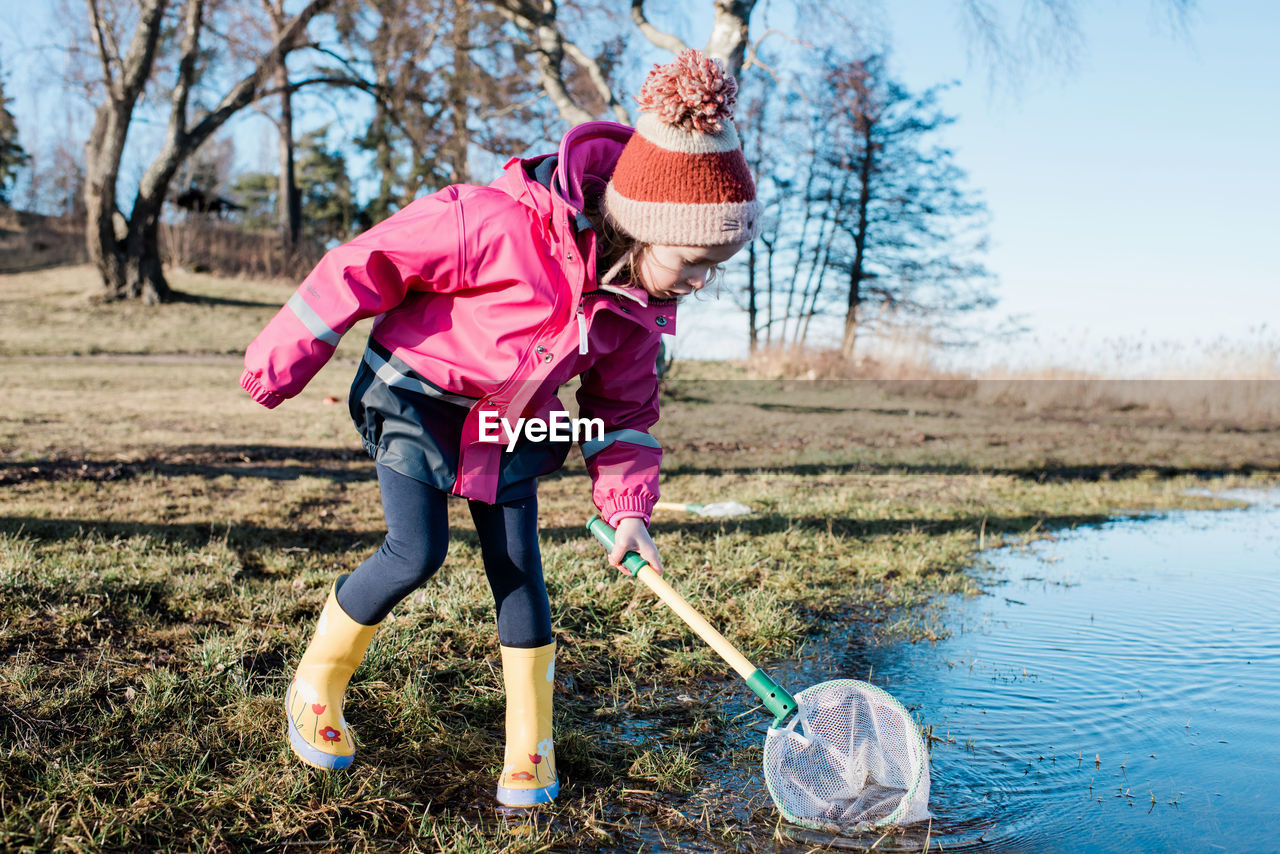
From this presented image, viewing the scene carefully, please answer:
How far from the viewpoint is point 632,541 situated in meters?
2.29

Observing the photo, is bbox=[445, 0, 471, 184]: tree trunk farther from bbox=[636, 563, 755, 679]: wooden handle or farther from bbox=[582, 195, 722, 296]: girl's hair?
bbox=[636, 563, 755, 679]: wooden handle

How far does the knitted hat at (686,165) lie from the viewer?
193 cm

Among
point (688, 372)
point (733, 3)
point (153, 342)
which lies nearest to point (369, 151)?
point (153, 342)

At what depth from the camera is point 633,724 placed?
2.53 m

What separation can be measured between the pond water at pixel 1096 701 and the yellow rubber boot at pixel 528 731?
76cm

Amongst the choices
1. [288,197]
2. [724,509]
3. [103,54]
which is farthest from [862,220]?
[724,509]

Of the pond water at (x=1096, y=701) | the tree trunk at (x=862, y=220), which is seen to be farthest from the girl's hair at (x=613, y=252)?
the tree trunk at (x=862, y=220)

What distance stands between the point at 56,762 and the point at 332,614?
0.63 metres

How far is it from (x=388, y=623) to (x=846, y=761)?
146 cm

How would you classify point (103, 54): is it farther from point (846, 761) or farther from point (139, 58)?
point (846, 761)

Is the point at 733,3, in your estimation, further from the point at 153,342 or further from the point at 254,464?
the point at 153,342

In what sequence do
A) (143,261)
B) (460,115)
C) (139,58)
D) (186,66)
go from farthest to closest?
(143,261) < (186,66) < (139,58) < (460,115)

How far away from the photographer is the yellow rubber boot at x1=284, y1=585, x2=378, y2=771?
82.8 inches

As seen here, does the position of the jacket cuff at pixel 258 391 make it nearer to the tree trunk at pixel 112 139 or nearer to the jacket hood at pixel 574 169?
the jacket hood at pixel 574 169
